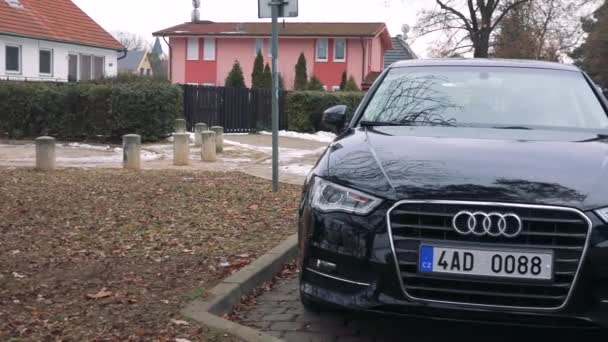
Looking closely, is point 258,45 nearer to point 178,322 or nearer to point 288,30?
point 288,30

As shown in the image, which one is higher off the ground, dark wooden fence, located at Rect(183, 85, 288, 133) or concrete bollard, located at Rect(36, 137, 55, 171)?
dark wooden fence, located at Rect(183, 85, 288, 133)

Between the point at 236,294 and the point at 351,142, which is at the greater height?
the point at 351,142

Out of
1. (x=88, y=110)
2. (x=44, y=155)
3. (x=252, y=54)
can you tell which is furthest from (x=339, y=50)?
(x=44, y=155)

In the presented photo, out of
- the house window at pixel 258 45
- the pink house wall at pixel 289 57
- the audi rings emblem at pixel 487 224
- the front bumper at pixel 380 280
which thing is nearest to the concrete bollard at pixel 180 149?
the front bumper at pixel 380 280

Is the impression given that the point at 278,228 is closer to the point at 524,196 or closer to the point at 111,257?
the point at 111,257

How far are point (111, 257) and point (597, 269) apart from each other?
361 cm

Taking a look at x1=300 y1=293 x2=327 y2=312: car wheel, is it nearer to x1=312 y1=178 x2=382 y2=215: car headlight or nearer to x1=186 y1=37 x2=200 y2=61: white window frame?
x1=312 y1=178 x2=382 y2=215: car headlight

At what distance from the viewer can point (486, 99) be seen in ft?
16.6

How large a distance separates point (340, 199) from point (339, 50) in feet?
145

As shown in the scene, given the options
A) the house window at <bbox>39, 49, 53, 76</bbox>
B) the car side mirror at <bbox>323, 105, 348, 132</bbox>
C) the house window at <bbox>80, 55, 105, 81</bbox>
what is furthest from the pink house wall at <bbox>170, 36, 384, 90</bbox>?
the car side mirror at <bbox>323, 105, 348, 132</bbox>

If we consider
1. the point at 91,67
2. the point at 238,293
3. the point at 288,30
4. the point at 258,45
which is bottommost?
the point at 238,293

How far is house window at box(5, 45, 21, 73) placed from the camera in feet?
Answer: 89.9

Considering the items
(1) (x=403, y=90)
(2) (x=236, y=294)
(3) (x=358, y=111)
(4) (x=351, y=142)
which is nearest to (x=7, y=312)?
(2) (x=236, y=294)

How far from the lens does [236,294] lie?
4.66m
